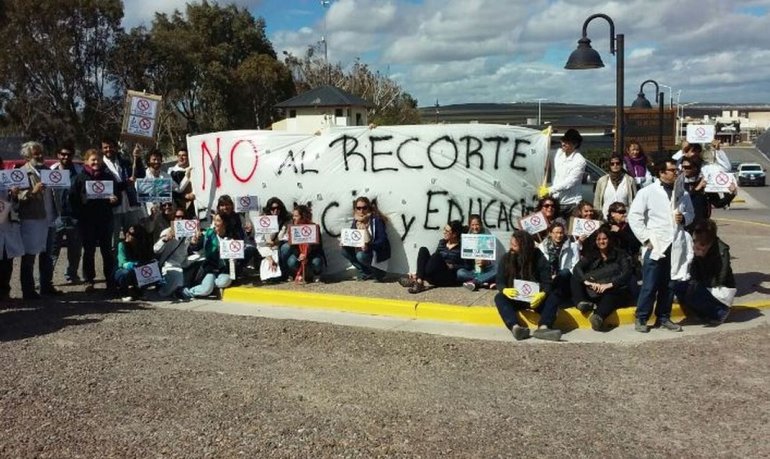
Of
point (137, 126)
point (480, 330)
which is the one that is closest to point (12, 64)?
point (137, 126)

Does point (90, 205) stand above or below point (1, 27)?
below

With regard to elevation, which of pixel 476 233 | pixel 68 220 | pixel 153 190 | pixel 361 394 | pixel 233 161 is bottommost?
pixel 361 394

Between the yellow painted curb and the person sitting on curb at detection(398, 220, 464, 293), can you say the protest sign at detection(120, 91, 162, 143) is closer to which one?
the yellow painted curb

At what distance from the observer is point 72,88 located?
126 feet

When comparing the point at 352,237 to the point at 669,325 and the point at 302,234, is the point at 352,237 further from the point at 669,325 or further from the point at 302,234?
the point at 669,325

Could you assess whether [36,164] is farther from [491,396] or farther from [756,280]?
[756,280]

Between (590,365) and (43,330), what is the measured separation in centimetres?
520

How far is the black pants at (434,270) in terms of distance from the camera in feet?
27.6

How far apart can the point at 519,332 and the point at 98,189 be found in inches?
207

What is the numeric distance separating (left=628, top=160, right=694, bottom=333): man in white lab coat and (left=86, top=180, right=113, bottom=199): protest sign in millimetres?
6006

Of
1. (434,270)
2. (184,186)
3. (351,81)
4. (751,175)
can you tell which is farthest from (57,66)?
(751,175)

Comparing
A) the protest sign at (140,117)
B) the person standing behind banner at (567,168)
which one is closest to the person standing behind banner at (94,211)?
the protest sign at (140,117)

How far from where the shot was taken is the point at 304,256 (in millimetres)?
8977

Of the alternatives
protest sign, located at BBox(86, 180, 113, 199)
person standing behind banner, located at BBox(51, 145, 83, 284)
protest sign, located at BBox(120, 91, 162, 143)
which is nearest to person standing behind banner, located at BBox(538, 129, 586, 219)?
protest sign, located at BBox(86, 180, 113, 199)
